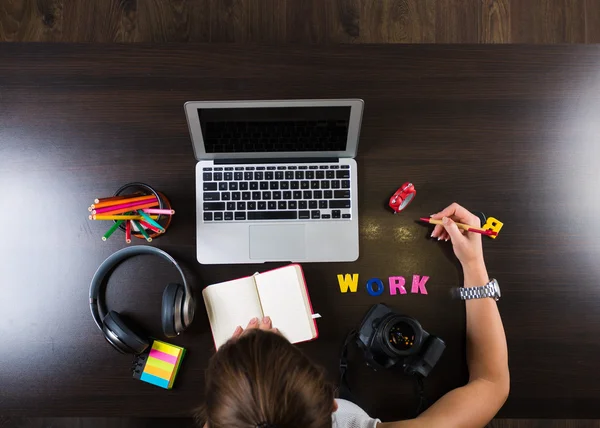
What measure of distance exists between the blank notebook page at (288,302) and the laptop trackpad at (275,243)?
38 mm

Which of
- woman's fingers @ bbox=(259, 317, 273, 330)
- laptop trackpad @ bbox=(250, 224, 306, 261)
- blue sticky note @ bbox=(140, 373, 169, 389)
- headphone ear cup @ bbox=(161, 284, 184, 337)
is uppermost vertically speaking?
laptop trackpad @ bbox=(250, 224, 306, 261)

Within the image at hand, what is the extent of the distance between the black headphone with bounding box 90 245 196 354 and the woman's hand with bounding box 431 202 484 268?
525 millimetres

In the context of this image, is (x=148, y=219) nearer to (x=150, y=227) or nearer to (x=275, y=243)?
(x=150, y=227)

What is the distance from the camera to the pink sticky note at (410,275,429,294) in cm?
95

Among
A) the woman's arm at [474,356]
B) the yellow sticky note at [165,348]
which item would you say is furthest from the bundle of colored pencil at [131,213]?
the woman's arm at [474,356]

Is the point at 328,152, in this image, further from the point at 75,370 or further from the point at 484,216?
the point at 75,370

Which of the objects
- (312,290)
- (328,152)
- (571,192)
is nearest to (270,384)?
(312,290)

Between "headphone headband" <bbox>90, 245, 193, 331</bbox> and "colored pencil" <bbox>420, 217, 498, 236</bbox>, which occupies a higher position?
"colored pencil" <bbox>420, 217, 498, 236</bbox>

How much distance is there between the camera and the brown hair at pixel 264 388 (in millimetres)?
598

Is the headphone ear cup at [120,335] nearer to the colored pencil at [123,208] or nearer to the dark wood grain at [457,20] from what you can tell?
the colored pencil at [123,208]

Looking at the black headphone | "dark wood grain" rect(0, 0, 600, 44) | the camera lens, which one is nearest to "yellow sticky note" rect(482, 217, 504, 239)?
the camera lens

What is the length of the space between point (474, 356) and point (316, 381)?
429 mm

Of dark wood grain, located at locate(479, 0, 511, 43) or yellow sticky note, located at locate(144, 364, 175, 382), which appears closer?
yellow sticky note, located at locate(144, 364, 175, 382)

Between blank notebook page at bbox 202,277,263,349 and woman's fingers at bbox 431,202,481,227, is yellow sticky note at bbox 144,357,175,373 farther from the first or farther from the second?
woman's fingers at bbox 431,202,481,227
